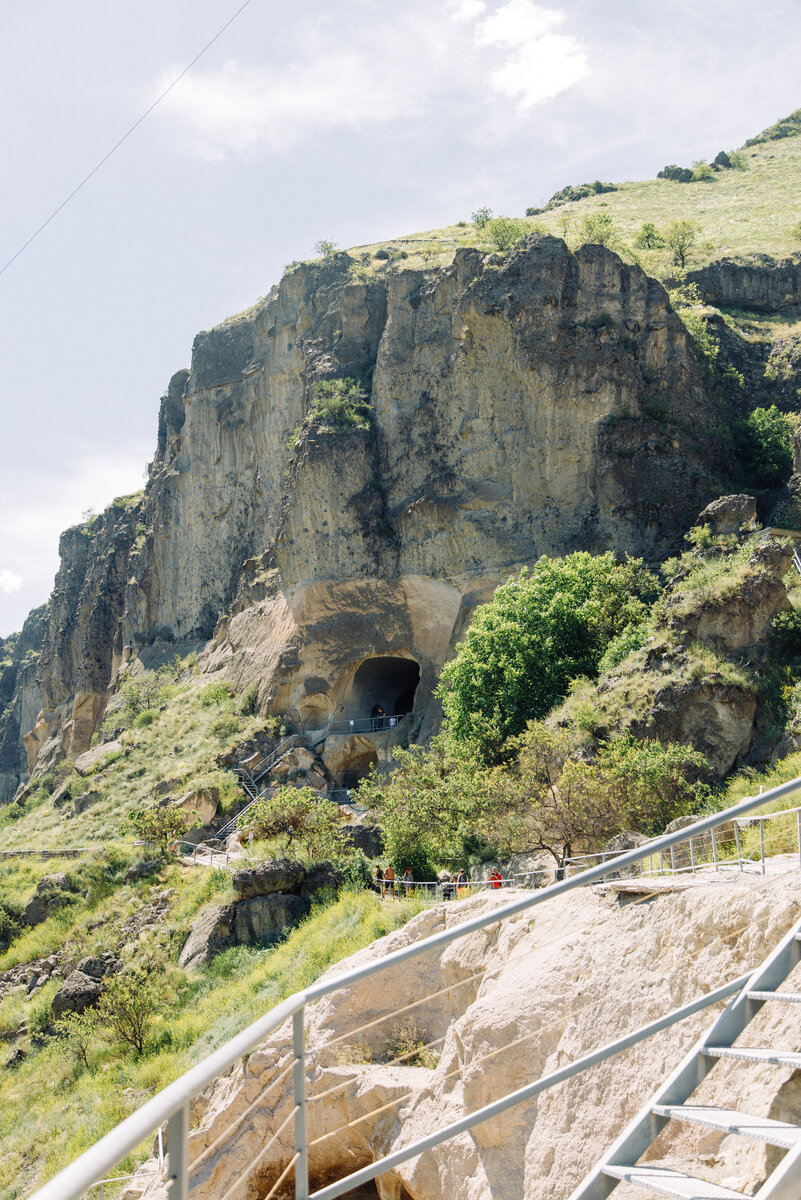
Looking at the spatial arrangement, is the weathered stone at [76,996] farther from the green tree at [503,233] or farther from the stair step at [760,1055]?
the green tree at [503,233]

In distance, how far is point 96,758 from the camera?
45875mm

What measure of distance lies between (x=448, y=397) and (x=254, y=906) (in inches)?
931

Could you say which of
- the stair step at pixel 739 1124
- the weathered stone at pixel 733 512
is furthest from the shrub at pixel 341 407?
the stair step at pixel 739 1124

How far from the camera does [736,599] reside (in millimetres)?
22891

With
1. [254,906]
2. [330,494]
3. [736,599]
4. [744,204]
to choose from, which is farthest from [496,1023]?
[744,204]

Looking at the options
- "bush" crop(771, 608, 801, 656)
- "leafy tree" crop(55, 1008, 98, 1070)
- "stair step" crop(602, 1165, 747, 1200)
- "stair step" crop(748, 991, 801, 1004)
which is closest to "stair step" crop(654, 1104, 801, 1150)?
"stair step" crop(602, 1165, 747, 1200)

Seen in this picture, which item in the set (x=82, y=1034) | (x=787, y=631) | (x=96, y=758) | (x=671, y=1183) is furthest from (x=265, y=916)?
(x=96, y=758)

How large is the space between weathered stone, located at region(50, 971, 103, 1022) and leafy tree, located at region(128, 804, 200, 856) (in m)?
9.82

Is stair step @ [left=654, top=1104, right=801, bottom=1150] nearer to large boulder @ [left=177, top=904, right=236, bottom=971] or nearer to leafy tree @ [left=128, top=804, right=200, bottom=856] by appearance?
large boulder @ [left=177, top=904, right=236, bottom=971]

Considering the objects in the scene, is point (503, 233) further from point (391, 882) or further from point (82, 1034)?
point (82, 1034)

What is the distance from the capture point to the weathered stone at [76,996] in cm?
2016

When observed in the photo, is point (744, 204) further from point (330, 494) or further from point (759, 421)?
point (330, 494)

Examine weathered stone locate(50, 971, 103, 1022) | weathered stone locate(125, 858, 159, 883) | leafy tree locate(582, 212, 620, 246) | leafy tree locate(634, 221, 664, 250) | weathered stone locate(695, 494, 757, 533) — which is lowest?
weathered stone locate(50, 971, 103, 1022)

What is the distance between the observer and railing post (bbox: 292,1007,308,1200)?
3.59 meters
